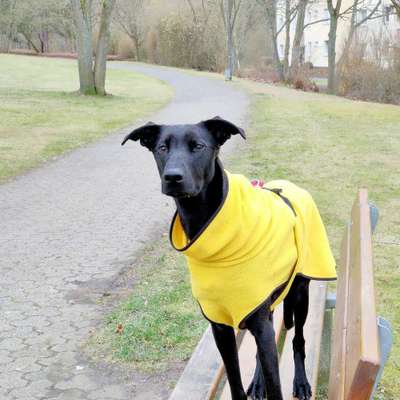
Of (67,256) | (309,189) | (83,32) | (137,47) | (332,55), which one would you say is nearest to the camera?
(67,256)

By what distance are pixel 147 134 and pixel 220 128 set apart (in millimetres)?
394

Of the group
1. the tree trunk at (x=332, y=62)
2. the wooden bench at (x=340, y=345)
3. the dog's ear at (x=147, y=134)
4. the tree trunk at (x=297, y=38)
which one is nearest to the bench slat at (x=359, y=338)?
the wooden bench at (x=340, y=345)

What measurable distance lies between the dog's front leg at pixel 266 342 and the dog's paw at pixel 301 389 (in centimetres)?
46

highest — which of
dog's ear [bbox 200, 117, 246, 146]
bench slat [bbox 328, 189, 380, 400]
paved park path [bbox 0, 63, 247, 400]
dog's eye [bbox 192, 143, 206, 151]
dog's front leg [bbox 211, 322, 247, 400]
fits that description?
dog's ear [bbox 200, 117, 246, 146]

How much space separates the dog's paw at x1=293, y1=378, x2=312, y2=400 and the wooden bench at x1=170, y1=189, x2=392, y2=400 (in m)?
0.03

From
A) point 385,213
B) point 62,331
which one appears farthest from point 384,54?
point 62,331

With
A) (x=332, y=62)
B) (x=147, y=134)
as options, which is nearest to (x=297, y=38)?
(x=332, y=62)

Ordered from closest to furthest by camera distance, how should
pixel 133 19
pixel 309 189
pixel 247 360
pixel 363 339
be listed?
pixel 363 339
pixel 247 360
pixel 309 189
pixel 133 19

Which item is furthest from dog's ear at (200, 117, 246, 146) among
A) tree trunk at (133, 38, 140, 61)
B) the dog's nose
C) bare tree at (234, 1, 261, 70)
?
tree trunk at (133, 38, 140, 61)

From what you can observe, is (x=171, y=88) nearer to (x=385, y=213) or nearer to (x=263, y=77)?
(x=263, y=77)

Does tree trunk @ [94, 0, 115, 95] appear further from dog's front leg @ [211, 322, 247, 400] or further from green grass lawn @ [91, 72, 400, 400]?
dog's front leg @ [211, 322, 247, 400]

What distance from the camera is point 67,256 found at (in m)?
6.89

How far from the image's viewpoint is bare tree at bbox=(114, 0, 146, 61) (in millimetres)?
60281

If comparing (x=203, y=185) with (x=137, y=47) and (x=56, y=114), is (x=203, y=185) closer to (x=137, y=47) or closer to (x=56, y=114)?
(x=56, y=114)
